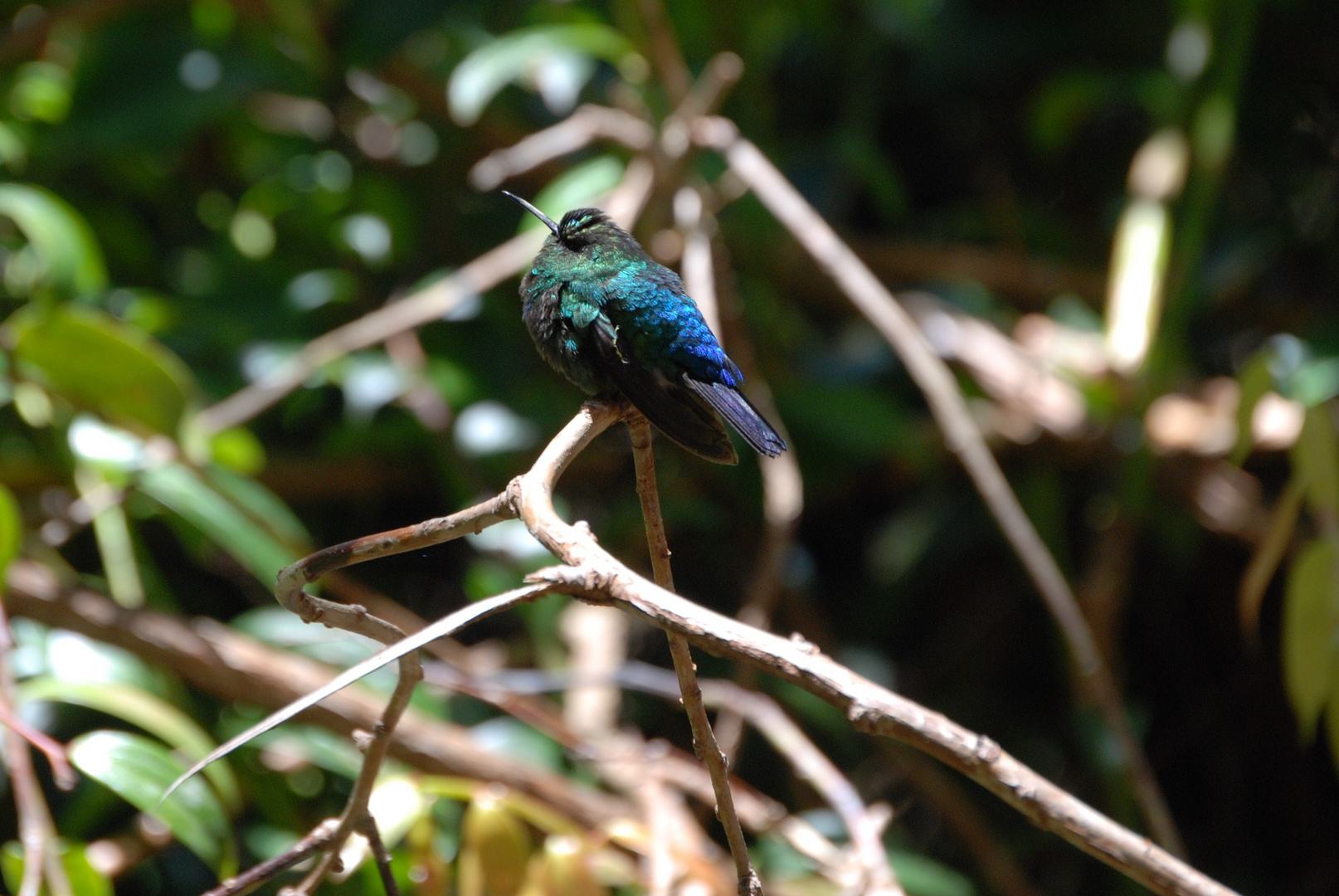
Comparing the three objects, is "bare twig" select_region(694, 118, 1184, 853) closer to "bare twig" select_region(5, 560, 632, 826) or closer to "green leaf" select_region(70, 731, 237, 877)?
"bare twig" select_region(5, 560, 632, 826)

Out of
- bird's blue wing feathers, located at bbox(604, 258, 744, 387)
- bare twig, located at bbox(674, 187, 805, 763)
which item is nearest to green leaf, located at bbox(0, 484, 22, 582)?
bird's blue wing feathers, located at bbox(604, 258, 744, 387)

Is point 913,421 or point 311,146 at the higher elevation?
point 311,146

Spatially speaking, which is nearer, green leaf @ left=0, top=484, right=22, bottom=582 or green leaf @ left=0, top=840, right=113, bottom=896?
green leaf @ left=0, top=840, right=113, bottom=896

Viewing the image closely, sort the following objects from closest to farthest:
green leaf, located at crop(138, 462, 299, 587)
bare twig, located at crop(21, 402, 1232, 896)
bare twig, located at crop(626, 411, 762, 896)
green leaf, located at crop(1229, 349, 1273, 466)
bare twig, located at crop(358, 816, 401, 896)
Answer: bare twig, located at crop(21, 402, 1232, 896), bare twig, located at crop(626, 411, 762, 896), bare twig, located at crop(358, 816, 401, 896), green leaf, located at crop(1229, 349, 1273, 466), green leaf, located at crop(138, 462, 299, 587)

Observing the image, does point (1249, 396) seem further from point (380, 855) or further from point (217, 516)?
point (217, 516)

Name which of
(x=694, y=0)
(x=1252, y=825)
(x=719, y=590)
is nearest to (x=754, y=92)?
(x=694, y=0)

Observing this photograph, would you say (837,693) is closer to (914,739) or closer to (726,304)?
(914,739)

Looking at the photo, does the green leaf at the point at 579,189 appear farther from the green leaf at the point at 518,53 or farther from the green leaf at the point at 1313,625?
the green leaf at the point at 1313,625
